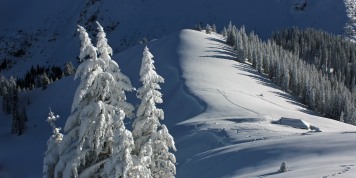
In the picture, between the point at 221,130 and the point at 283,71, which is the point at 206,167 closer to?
the point at 221,130

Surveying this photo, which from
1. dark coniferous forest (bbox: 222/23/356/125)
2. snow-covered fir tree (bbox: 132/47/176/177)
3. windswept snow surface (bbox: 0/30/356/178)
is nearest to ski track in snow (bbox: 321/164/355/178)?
windswept snow surface (bbox: 0/30/356/178)

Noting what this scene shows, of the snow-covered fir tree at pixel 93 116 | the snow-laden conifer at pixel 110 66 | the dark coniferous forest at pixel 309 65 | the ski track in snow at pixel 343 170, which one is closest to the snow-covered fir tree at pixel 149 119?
the snow-laden conifer at pixel 110 66

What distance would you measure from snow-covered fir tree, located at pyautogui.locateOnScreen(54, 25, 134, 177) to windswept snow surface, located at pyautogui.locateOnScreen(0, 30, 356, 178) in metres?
11.4

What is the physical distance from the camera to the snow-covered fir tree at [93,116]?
17906 mm

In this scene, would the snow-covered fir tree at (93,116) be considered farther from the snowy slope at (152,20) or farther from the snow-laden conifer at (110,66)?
the snowy slope at (152,20)

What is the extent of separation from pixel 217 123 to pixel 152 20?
413 ft

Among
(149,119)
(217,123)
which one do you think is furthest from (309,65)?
(149,119)

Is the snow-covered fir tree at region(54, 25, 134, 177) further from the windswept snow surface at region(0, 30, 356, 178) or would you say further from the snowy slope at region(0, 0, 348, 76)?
the snowy slope at region(0, 0, 348, 76)

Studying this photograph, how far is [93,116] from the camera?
18.0 meters

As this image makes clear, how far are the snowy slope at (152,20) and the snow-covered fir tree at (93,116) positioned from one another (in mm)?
146424

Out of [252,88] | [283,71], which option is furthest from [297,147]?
[283,71]

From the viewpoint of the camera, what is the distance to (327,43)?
151125 millimetres

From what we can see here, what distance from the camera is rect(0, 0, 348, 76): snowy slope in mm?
169375

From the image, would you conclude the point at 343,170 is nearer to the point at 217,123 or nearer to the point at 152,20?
the point at 217,123
